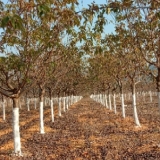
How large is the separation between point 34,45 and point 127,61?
1160 cm

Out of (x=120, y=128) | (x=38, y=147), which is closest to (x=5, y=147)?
(x=38, y=147)

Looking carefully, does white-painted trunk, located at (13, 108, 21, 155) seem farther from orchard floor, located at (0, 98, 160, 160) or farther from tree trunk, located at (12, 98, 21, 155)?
orchard floor, located at (0, 98, 160, 160)

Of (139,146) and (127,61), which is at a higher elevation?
(127,61)

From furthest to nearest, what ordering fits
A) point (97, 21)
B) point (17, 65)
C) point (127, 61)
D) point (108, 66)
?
point (108, 66)
point (127, 61)
point (17, 65)
point (97, 21)

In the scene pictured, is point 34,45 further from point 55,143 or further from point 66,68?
point 66,68

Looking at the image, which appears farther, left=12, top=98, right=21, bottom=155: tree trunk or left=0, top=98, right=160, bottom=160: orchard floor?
left=12, top=98, right=21, bottom=155: tree trunk

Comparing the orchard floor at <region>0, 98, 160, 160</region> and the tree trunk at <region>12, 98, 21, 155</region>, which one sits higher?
the tree trunk at <region>12, 98, 21, 155</region>

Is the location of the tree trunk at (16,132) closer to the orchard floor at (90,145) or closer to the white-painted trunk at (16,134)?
the white-painted trunk at (16,134)

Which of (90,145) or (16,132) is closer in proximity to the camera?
(16,132)

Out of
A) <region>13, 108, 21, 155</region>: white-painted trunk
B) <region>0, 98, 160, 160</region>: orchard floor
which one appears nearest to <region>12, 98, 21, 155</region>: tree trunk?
<region>13, 108, 21, 155</region>: white-painted trunk

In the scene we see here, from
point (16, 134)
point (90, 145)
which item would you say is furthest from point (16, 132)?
point (90, 145)

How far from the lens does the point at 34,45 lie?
1773 centimetres

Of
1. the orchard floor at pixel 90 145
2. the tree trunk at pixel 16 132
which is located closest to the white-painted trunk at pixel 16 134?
the tree trunk at pixel 16 132

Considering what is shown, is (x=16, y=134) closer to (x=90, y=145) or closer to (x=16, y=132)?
(x=16, y=132)
